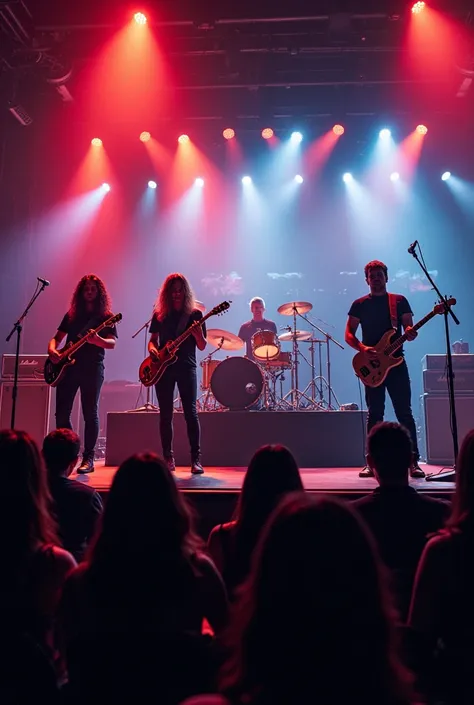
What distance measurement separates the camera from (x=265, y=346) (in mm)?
8789

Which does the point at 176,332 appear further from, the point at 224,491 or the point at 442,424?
the point at 442,424

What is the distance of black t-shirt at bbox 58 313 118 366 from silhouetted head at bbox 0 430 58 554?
3575 millimetres

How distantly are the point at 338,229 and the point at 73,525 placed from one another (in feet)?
39.6

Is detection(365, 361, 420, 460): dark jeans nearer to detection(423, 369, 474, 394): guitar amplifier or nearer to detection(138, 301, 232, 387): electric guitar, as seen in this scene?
detection(138, 301, 232, 387): electric guitar

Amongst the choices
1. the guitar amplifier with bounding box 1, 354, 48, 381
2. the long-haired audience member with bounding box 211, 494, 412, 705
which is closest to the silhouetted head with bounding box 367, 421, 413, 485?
the long-haired audience member with bounding box 211, 494, 412, 705

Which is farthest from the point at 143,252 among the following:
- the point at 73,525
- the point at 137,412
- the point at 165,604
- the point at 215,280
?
the point at 165,604

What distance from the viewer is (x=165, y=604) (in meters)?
1.53

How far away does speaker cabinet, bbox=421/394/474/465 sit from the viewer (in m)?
7.74

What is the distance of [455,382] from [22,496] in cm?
728

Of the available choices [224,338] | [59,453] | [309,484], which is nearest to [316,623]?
[59,453]

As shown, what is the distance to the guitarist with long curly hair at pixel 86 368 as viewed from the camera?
563 centimetres

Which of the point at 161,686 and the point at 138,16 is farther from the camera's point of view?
the point at 138,16

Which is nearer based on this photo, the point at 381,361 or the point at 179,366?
the point at 381,361

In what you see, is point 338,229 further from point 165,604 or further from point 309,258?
point 165,604
